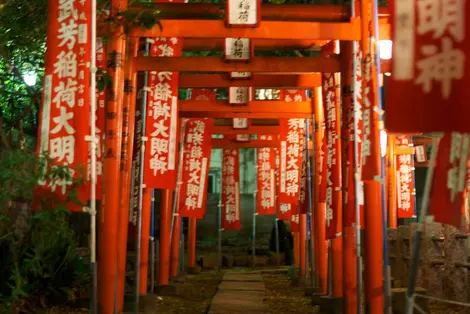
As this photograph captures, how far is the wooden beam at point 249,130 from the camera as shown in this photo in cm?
1870

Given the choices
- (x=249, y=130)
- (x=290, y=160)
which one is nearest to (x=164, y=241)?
(x=290, y=160)

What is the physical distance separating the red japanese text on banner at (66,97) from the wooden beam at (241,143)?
13.4 metres

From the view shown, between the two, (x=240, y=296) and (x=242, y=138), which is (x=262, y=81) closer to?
(x=240, y=296)

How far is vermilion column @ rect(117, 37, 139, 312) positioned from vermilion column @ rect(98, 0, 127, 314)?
101 cm

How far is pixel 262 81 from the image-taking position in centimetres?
1250

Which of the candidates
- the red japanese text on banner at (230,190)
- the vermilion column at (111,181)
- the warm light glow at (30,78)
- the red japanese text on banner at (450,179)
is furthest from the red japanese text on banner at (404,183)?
the red japanese text on banner at (450,179)

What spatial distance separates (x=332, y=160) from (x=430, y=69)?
5.86 metres

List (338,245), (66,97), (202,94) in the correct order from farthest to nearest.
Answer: (202,94)
(338,245)
(66,97)

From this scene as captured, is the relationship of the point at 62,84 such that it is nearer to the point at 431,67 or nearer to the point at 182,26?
the point at 182,26

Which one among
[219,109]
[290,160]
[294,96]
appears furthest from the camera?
[290,160]

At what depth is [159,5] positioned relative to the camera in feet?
30.4

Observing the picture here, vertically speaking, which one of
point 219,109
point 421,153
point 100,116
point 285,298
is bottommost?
point 285,298

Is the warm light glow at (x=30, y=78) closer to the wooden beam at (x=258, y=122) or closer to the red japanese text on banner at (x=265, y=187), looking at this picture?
the wooden beam at (x=258, y=122)

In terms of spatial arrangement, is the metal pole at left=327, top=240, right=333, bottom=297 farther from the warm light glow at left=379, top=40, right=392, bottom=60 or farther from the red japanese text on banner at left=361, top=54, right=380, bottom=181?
the red japanese text on banner at left=361, top=54, right=380, bottom=181
